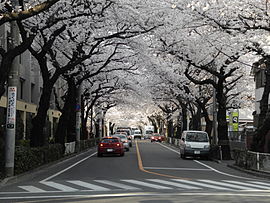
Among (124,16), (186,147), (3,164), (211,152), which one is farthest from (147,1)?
(211,152)

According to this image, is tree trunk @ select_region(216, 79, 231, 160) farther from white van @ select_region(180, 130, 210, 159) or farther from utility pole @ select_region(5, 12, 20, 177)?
utility pole @ select_region(5, 12, 20, 177)

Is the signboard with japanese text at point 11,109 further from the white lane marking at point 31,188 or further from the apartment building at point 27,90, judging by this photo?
the apartment building at point 27,90

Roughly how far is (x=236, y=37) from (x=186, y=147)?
10439mm

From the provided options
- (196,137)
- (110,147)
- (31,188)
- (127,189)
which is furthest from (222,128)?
(31,188)

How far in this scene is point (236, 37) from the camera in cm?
2120

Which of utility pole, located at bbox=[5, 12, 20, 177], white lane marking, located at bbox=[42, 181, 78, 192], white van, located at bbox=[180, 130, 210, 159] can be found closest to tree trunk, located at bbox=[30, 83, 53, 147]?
utility pole, located at bbox=[5, 12, 20, 177]

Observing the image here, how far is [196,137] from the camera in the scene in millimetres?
30625

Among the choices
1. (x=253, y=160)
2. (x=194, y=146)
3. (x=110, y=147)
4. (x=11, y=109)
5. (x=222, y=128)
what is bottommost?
(x=253, y=160)

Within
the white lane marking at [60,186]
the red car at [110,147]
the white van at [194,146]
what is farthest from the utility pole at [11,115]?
the white van at [194,146]

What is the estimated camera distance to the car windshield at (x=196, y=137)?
3036cm

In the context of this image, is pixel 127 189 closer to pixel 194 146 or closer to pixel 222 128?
pixel 194 146

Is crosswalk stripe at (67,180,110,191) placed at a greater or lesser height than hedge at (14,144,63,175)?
lesser

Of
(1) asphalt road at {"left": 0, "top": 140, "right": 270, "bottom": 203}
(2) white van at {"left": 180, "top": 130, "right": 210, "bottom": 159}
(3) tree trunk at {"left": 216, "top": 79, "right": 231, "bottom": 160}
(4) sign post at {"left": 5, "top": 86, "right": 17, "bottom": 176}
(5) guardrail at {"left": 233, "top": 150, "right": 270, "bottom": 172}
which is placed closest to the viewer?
(1) asphalt road at {"left": 0, "top": 140, "right": 270, "bottom": 203}

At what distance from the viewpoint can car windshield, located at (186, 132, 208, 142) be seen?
30359 mm
